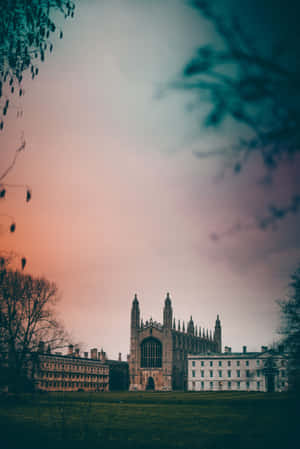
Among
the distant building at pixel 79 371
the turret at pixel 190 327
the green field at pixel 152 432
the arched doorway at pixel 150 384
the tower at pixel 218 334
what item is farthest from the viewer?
the tower at pixel 218 334

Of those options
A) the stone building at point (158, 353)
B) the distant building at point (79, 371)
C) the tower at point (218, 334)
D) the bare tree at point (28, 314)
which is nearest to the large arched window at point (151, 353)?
the stone building at point (158, 353)

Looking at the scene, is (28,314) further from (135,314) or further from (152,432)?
(135,314)

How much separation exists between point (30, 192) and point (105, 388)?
375 ft

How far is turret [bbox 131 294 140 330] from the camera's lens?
366 ft

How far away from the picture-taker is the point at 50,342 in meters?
42.6

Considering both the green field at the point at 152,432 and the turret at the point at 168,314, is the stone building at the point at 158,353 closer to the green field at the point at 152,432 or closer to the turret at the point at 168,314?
the turret at the point at 168,314

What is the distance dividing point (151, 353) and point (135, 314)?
30.1 feet

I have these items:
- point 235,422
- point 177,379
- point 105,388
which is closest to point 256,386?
point 177,379

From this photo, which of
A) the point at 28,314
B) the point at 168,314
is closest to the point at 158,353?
the point at 168,314

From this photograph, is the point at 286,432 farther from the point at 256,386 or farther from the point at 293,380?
the point at 256,386

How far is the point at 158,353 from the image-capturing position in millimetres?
109625

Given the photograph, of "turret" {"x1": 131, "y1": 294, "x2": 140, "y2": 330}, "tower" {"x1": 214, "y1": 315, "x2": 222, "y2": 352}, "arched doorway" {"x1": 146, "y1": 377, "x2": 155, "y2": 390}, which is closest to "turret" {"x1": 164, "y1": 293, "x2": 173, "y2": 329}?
"turret" {"x1": 131, "y1": 294, "x2": 140, "y2": 330}

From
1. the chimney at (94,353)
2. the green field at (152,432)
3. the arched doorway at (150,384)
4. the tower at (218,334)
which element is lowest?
the arched doorway at (150,384)

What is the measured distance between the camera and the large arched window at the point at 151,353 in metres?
109
